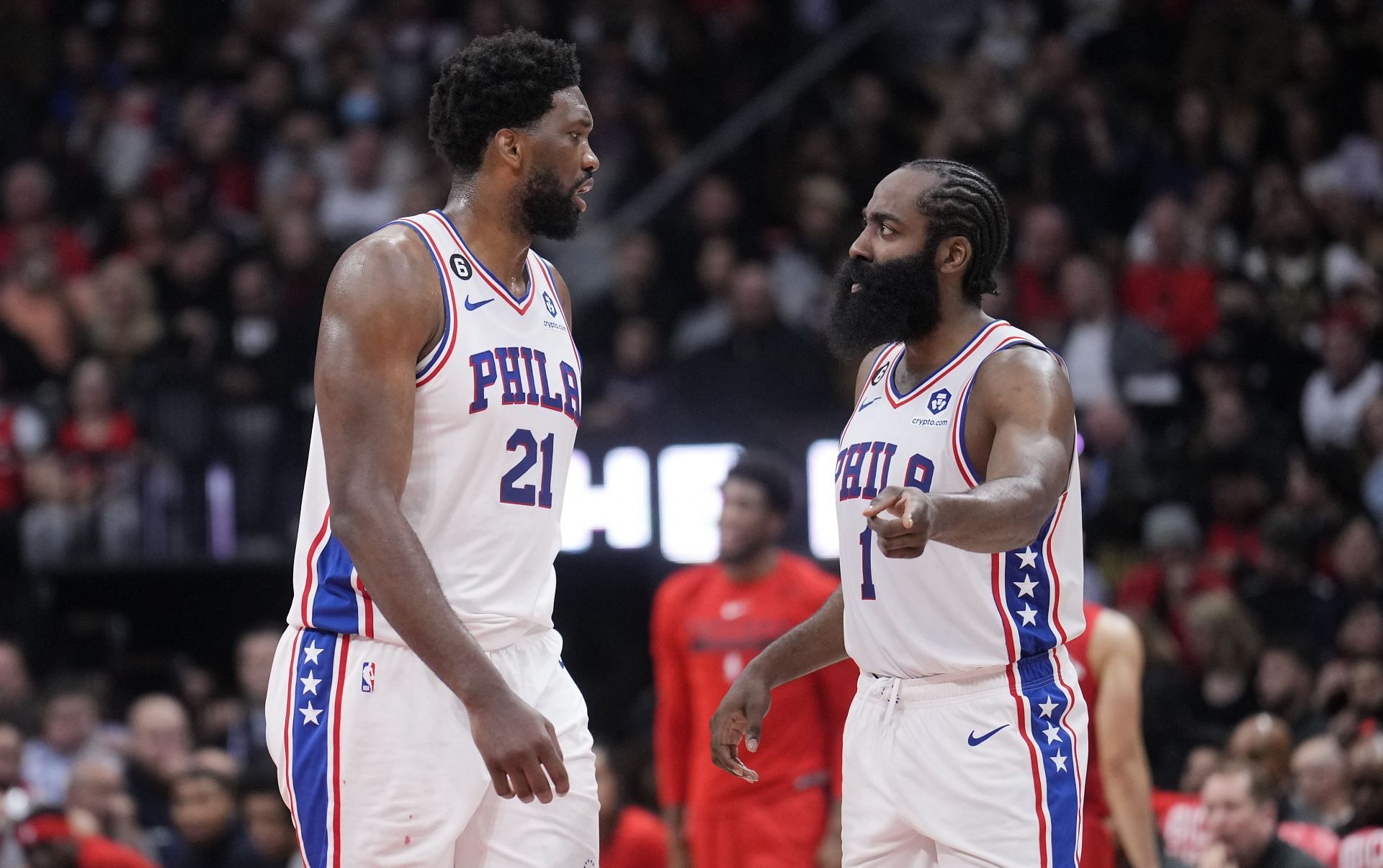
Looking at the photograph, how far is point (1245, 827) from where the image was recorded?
649cm

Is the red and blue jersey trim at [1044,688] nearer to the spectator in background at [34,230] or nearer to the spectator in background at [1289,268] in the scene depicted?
→ the spectator in background at [1289,268]

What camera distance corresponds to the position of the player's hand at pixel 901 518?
138 inches

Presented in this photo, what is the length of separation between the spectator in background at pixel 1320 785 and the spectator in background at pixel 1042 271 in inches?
159

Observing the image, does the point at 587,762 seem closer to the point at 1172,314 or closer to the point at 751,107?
the point at 1172,314

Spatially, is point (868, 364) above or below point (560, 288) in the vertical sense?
below

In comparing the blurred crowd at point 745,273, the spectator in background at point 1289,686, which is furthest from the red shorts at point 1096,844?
the spectator in background at point 1289,686

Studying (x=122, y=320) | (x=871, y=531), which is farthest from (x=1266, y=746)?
(x=122, y=320)

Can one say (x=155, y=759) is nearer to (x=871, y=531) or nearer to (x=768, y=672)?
(x=768, y=672)

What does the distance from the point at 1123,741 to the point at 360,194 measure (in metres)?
8.26

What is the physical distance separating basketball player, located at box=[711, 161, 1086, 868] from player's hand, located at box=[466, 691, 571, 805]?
Answer: 89cm

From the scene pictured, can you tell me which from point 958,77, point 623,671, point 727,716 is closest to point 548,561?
point 727,716

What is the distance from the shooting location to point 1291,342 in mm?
11117

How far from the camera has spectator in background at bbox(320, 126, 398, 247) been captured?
42.3 ft

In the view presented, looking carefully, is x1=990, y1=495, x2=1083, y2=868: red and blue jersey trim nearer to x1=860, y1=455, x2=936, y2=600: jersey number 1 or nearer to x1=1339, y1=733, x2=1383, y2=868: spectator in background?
x1=860, y1=455, x2=936, y2=600: jersey number 1
